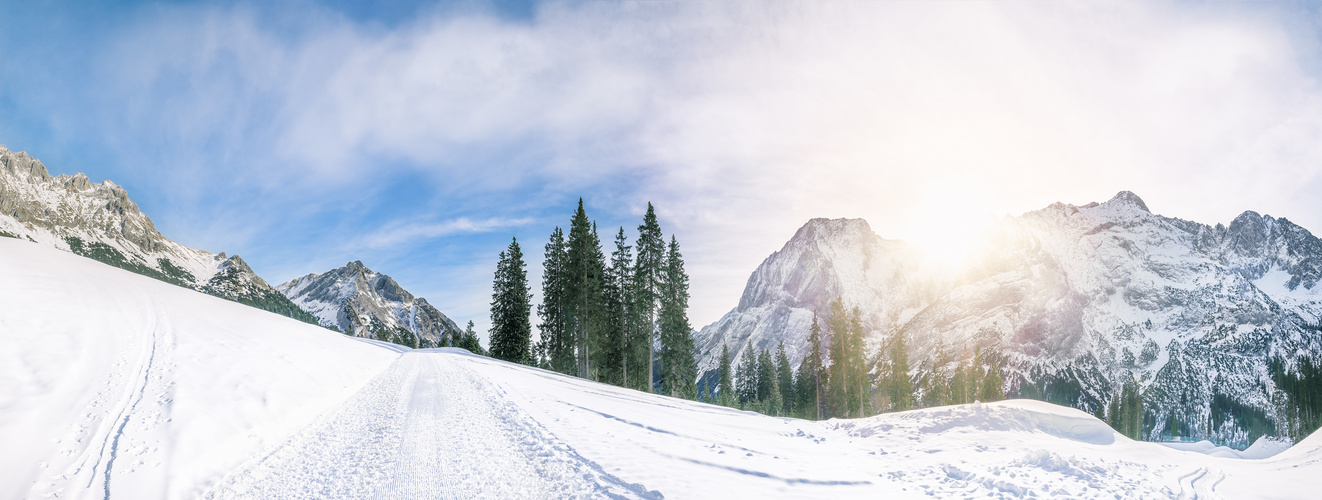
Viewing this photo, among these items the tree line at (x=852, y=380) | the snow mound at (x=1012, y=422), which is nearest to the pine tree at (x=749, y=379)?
the tree line at (x=852, y=380)

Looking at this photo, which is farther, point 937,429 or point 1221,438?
point 1221,438

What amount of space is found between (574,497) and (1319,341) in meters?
322

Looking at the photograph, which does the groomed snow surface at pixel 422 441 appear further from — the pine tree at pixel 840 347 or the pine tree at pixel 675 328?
the pine tree at pixel 840 347

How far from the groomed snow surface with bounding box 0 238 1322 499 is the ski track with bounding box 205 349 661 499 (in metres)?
0.05

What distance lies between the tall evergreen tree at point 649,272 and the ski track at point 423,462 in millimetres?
22008

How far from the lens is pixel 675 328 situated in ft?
130

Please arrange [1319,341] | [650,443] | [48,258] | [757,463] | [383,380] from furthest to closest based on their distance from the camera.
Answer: [1319,341] < [383,380] < [48,258] < [650,443] < [757,463]

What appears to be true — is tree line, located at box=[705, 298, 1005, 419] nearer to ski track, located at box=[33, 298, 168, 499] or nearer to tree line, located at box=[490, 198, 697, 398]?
tree line, located at box=[490, 198, 697, 398]

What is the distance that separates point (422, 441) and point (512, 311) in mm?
42331

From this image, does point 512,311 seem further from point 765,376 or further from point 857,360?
point 765,376

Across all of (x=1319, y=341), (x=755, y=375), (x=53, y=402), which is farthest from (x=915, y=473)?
(x=1319, y=341)

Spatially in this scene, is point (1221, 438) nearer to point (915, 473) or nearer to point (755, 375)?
point (755, 375)

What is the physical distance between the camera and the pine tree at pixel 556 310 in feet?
149

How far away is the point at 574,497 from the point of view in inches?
257
